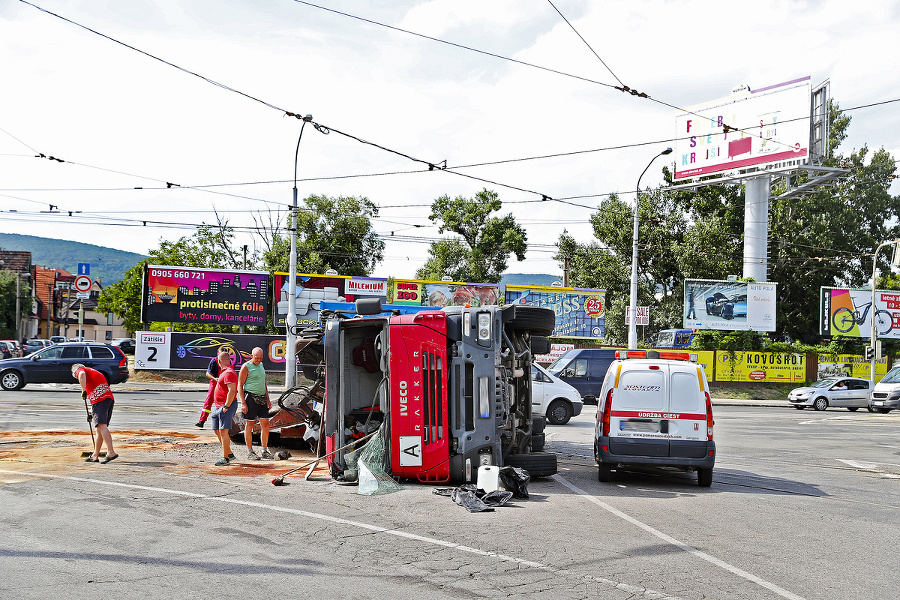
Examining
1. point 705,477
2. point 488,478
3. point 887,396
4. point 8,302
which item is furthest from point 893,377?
point 8,302

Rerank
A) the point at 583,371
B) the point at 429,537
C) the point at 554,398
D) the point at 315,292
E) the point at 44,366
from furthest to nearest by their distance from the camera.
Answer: the point at 315,292
the point at 583,371
the point at 44,366
the point at 554,398
the point at 429,537

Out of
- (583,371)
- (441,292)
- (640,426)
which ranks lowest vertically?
(583,371)

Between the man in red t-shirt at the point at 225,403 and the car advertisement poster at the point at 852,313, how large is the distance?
42354 millimetres

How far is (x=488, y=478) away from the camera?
9109 millimetres

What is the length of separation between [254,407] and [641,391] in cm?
579

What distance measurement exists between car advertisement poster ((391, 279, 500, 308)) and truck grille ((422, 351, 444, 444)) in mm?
32775

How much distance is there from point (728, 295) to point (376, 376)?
36.0 metres

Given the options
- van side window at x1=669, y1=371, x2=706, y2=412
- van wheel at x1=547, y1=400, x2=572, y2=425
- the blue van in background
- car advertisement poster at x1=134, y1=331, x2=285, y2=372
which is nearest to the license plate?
van side window at x1=669, y1=371, x2=706, y2=412

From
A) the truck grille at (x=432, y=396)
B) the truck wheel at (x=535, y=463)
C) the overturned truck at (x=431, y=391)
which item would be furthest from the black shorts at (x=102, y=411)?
the truck wheel at (x=535, y=463)

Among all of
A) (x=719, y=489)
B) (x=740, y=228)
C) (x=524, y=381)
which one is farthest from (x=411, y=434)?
(x=740, y=228)

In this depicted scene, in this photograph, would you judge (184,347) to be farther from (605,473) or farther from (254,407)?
(605,473)

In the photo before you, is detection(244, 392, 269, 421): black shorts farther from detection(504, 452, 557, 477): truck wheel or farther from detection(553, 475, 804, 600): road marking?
detection(553, 475, 804, 600): road marking

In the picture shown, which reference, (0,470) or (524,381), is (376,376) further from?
(0,470)

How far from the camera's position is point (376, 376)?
10.6 meters
